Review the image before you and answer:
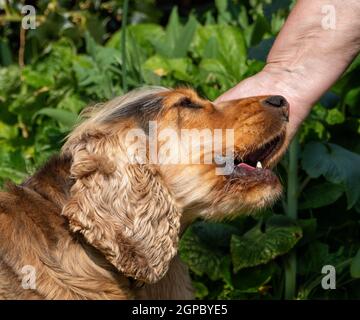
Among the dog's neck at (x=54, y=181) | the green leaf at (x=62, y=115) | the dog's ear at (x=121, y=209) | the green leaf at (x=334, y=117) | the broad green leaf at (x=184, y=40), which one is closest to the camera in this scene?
the dog's ear at (x=121, y=209)

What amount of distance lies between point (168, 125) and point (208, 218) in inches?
20.9

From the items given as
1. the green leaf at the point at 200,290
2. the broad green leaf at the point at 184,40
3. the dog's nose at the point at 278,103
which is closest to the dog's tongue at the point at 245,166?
the dog's nose at the point at 278,103

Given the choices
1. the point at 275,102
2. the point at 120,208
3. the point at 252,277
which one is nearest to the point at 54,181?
the point at 120,208

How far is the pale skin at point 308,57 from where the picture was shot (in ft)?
16.7

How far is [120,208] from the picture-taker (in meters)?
4.32

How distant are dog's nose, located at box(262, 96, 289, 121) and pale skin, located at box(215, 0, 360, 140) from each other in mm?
286

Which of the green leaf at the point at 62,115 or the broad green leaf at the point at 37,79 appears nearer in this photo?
the green leaf at the point at 62,115

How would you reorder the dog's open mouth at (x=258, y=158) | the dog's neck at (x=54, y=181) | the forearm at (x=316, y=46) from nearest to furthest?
the dog's neck at (x=54, y=181) < the dog's open mouth at (x=258, y=158) < the forearm at (x=316, y=46)

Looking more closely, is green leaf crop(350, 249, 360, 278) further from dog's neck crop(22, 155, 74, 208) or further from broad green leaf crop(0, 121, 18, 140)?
broad green leaf crop(0, 121, 18, 140)

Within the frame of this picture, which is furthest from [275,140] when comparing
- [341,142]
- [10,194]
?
[341,142]

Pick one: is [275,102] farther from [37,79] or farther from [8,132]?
[8,132]

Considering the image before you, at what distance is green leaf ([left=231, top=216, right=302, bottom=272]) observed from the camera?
19.1ft

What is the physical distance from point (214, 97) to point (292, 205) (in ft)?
3.61

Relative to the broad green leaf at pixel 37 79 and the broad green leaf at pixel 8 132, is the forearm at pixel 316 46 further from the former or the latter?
the broad green leaf at pixel 8 132
